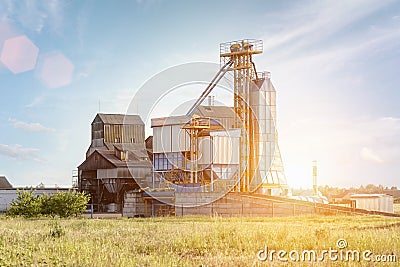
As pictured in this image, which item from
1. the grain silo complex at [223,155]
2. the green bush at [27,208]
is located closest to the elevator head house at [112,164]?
the grain silo complex at [223,155]

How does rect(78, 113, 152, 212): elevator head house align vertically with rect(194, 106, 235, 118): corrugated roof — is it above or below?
below

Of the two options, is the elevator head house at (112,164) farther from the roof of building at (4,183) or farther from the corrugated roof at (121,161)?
the roof of building at (4,183)

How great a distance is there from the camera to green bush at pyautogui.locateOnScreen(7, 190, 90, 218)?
39.4 metres

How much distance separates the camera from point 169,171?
52.9 meters

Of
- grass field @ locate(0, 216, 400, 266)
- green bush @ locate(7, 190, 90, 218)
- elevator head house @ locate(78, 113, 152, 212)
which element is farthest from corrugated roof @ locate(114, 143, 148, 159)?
grass field @ locate(0, 216, 400, 266)

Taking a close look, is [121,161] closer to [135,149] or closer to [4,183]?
[135,149]

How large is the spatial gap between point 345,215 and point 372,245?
25.8 meters

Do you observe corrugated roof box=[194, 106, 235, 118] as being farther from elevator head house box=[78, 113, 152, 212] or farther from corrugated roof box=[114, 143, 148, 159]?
corrugated roof box=[114, 143, 148, 159]

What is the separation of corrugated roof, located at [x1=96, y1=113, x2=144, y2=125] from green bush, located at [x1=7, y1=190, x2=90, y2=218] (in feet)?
105

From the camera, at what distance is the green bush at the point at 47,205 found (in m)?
39.4

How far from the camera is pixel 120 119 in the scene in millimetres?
74500

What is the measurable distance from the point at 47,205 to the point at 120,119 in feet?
114

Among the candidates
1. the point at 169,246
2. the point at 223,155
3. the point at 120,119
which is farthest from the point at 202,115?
the point at 169,246

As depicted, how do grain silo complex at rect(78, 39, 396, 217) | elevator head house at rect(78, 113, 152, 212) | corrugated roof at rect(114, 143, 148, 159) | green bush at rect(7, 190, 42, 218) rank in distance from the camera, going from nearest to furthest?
green bush at rect(7, 190, 42, 218) → grain silo complex at rect(78, 39, 396, 217) → elevator head house at rect(78, 113, 152, 212) → corrugated roof at rect(114, 143, 148, 159)
